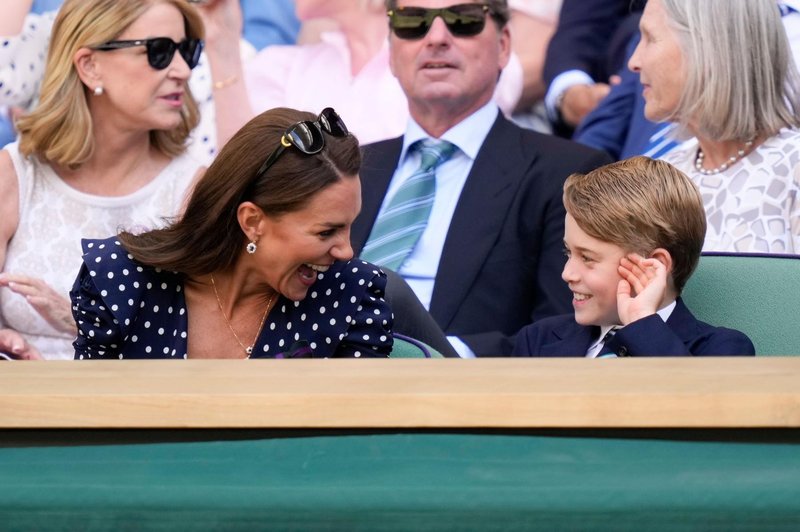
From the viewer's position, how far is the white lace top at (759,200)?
2797 millimetres

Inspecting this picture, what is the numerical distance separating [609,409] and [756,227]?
1.77m

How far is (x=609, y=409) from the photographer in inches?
46.4

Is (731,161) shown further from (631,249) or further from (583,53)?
(583,53)

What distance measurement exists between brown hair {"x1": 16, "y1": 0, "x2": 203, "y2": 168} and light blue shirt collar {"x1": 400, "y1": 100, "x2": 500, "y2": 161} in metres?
0.71

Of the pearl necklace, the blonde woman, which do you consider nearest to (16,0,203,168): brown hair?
the blonde woman

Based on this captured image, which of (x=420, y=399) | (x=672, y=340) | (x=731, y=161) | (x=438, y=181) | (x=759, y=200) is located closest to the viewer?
(x=420, y=399)

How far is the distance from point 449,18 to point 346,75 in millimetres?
645

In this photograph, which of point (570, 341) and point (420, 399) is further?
point (570, 341)

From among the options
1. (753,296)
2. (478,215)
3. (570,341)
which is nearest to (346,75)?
(478,215)

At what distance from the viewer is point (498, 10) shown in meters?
3.48

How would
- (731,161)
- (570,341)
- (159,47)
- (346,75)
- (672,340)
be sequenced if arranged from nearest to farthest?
(672,340) → (570,341) → (731,161) → (159,47) → (346,75)

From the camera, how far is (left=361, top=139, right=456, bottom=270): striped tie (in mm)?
3250

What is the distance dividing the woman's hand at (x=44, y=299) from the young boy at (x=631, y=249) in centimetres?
125

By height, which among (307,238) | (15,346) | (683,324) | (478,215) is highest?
→ (307,238)
